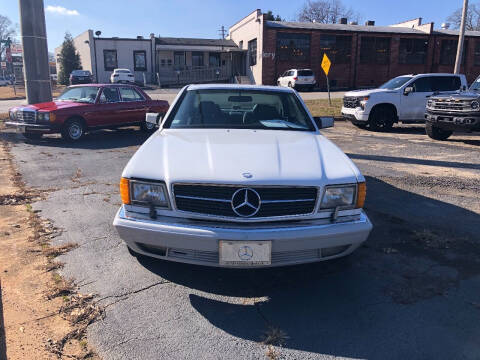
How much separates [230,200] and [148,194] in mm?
629

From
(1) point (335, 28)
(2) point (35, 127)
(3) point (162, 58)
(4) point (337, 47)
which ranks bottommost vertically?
(2) point (35, 127)

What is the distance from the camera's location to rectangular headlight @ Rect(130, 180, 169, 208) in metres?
2.94

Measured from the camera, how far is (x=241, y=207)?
9.29 ft

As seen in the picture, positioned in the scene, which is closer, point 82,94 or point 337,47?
point 82,94

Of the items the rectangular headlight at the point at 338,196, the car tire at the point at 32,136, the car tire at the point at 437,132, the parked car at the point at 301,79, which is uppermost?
the parked car at the point at 301,79

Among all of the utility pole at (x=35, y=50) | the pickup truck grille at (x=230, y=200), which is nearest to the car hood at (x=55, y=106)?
the utility pole at (x=35, y=50)

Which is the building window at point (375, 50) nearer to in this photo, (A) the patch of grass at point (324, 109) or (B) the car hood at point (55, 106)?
(A) the patch of grass at point (324, 109)

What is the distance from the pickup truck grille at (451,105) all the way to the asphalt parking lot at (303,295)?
5.50 m

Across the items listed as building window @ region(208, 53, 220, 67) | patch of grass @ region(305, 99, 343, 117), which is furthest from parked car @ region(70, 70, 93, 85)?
patch of grass @ region(305, 99, 343, 117)

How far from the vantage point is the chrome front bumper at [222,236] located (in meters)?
2.75

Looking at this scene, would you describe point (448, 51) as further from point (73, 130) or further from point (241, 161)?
point (241, 161)

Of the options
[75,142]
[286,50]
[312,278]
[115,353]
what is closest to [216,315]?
[115,353]

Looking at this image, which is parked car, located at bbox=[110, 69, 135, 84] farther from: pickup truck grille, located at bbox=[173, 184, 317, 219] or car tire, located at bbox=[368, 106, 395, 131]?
pickup truck grille, located at bbox=[173, 184, 317, 219]

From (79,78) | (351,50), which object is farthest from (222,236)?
(79,78)
